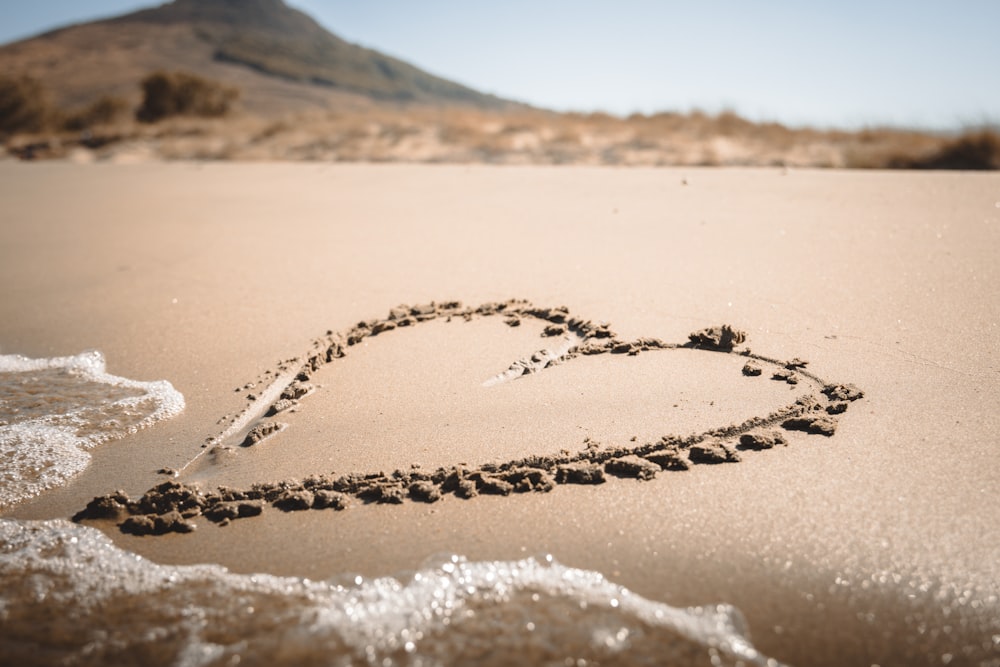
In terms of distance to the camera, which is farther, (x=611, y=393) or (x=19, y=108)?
(x=19, y=108)

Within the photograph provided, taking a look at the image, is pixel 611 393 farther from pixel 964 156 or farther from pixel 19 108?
pixel 19 108

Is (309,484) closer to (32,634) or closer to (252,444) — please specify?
(252,444)

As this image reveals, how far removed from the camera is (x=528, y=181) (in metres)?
5.68

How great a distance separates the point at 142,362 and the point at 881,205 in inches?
162

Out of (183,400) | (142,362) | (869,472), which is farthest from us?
(142,362)

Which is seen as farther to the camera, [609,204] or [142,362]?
[609,204]

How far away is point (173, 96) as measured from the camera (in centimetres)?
1647

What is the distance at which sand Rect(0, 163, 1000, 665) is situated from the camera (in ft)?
4.82

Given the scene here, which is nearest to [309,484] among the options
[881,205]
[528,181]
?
[881,205]

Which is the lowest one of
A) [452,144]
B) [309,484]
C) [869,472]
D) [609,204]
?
[309,484]

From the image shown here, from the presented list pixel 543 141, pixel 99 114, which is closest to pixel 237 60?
pixel 99 114

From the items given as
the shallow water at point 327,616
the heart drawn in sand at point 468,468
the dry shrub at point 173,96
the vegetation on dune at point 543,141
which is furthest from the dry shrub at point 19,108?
the shallow water at point 327,616

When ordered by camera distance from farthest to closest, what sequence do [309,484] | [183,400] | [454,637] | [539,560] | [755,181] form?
[755,181]
[183,400]
[309,484]
[539,560]
[454,637]

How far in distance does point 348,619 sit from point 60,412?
1.55m
